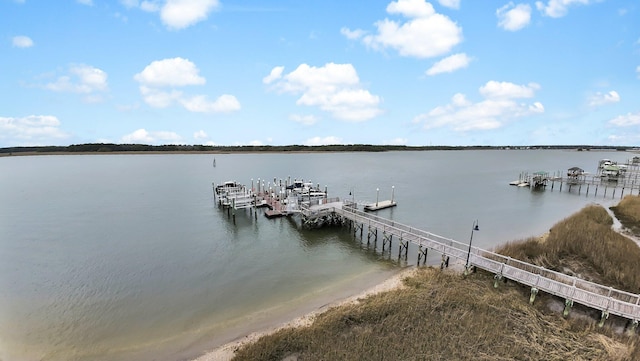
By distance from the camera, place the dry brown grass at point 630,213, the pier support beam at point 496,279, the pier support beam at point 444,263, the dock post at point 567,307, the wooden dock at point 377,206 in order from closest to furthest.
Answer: the dock post at point 567,307, the pier support beam at point 496,279, the pier support beam at point 444,263, the dry brown grass at point 630,213, the wooden dock at point 377,206

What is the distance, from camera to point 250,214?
38.8 m

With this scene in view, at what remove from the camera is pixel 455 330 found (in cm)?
1323

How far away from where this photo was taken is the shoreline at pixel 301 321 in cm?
1339

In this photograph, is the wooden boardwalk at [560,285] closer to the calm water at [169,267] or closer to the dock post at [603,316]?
the dock post at [603,316]

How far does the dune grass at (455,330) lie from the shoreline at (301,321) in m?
0.84

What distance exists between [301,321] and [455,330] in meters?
7.31

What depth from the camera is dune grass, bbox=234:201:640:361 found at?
12.0 metres

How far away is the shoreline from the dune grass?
0.84m

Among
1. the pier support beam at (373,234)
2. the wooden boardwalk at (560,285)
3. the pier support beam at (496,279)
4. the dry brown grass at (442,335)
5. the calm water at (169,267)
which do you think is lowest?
the calm water at (169,267)

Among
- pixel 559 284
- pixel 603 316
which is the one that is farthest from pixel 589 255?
pixel 603 316

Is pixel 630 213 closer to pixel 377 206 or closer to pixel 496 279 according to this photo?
pixel 377 206

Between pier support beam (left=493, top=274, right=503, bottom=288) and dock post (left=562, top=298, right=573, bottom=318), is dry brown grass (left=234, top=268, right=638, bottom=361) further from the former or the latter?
pier support beam (left=493, top=274, right=503, bottom=288)

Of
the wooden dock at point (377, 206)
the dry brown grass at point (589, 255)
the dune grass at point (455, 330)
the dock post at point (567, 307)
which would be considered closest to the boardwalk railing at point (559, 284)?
the dock post at point (567, 307)

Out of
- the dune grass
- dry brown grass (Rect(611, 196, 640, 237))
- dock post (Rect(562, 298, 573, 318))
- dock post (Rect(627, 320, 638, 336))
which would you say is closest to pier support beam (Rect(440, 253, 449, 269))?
the dune grass
